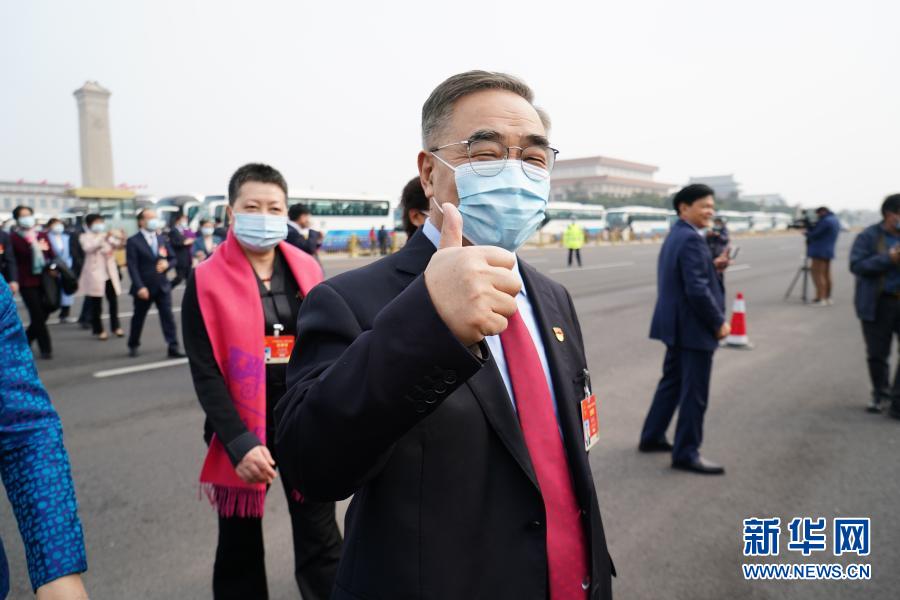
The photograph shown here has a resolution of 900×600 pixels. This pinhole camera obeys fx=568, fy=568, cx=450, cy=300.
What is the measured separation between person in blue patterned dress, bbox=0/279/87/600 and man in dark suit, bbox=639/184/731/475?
145 inches

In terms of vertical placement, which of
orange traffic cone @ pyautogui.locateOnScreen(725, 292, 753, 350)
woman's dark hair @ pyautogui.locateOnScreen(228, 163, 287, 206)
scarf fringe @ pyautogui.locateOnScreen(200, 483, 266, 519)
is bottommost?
orange traffic cone @ pyautogui.locateOnScreen(725, 292, 753, 350)

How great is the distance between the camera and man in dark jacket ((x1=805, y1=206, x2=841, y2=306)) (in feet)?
36.7

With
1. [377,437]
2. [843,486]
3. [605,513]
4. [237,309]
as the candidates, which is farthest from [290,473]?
[843,486]

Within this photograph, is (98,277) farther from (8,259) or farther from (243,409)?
(243,409)

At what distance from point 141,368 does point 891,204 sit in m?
8.03

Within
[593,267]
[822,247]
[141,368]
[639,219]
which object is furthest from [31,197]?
[822,247]

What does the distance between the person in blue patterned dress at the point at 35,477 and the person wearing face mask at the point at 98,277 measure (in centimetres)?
855

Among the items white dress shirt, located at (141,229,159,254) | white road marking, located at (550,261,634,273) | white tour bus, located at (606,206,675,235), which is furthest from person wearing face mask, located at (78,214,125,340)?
white tour bus, located at (606,206,675,235)

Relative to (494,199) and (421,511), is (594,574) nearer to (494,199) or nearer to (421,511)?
(421,511)

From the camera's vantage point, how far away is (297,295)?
2680 mm

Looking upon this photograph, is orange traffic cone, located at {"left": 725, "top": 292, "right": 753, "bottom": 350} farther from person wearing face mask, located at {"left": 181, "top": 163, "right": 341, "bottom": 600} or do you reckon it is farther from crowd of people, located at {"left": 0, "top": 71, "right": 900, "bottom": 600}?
crowd of people, located at {"left": 0, "top": 71, "right": 900, "bottom": 600}

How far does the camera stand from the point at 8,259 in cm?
731

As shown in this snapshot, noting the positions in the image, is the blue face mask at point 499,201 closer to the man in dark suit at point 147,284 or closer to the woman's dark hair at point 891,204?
the woman's dark hair at point 891,204

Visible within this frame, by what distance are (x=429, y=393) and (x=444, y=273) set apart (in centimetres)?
19
